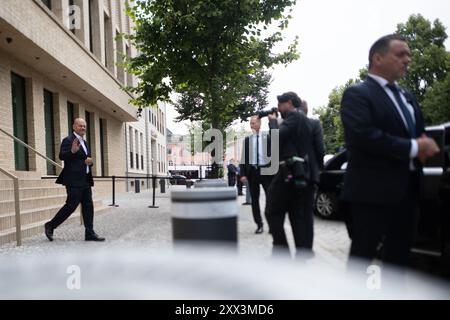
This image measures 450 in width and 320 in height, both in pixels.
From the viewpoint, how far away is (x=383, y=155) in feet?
8.58

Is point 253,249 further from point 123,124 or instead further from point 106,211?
point 123,124

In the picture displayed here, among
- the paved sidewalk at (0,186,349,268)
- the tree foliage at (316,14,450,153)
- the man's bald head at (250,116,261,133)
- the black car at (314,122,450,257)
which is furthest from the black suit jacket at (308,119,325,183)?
the tree foliage at (316,14,450,153)

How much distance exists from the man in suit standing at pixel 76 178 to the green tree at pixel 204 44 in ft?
16.4

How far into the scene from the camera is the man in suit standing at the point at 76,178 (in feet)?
22.0

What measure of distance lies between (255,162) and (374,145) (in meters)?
4.49

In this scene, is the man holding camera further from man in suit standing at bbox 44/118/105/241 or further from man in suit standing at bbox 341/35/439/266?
man in suit standing at bbox 44/118/105/241

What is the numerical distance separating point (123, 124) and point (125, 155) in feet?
6.26

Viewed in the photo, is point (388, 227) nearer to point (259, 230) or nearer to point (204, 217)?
point (204, 217)

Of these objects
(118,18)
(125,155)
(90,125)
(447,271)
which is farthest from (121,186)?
(447,271)

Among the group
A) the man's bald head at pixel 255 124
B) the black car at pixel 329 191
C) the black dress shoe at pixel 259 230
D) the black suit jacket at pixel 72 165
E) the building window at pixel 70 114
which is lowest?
the black dress shoe at pixel 259 230

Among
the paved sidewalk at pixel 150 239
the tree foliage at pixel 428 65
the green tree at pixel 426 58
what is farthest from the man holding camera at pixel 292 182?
the green tree at pixel 426 58

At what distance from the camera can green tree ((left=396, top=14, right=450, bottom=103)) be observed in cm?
3491

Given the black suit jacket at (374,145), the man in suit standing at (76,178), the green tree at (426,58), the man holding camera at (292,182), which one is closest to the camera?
the black suit jacket at (374,145)

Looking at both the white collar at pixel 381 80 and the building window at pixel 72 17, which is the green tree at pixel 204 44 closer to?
the building window at pixel 72 17
